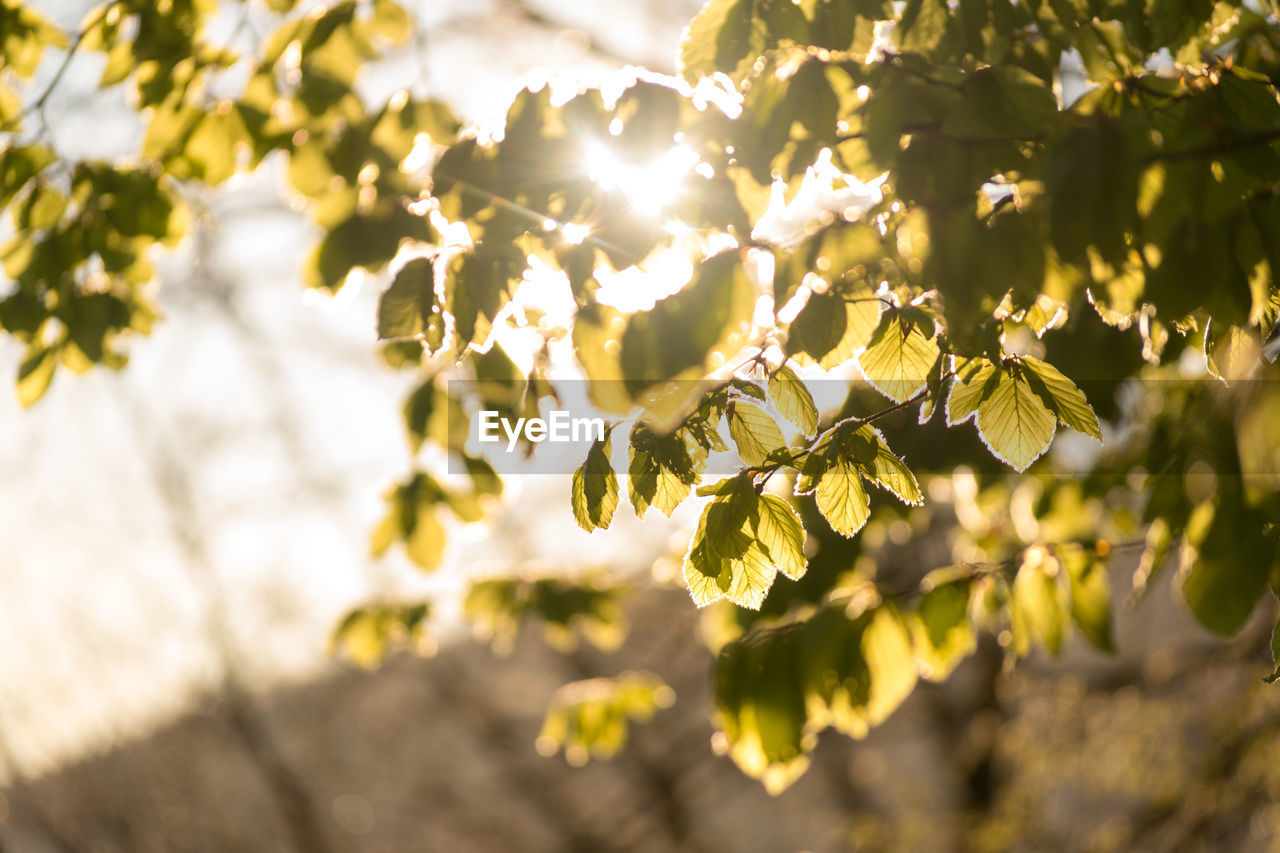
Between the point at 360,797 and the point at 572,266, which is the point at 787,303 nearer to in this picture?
the point at 572,266

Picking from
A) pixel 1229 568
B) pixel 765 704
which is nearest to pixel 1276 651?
pixel 1229 568

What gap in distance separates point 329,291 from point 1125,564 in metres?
5.38

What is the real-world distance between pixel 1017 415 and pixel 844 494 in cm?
17

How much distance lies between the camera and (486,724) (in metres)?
6.57

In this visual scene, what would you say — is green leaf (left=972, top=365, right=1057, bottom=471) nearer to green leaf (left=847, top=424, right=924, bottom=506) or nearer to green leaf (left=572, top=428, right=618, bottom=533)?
green leaf (left=847, top=424, right=924, bottom=506)

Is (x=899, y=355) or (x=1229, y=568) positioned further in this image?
(x=1229, y=568)

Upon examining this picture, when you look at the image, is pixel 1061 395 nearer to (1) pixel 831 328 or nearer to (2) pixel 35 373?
(1) pixel 831 328

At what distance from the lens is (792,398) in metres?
0.77

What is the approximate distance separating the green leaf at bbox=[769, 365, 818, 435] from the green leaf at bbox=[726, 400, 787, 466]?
0.06 feet

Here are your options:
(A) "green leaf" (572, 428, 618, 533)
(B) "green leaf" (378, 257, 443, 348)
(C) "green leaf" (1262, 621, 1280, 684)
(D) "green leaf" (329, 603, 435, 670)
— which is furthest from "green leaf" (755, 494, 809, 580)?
(D) "green leaf" (329, 603, 435, 670)

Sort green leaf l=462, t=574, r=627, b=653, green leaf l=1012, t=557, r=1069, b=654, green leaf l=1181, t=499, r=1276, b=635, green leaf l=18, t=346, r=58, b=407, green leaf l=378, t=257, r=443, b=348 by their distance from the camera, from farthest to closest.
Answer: green leaf l=462, t=574, r=627, b=653 < green leaf l=18, t=346, r=58, b=407 < green leaf l=1012, t=557, r=1069, b=654 < green leaf l=1181, t=499, r=1276, b=635 < green leaf l=378, t=257, r=443, b=348

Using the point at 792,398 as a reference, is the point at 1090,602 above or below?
below

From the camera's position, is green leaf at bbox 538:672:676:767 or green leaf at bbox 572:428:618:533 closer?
green leaf at bbox 572:428:618:533

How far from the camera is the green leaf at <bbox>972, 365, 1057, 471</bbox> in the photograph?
2.41 ft
